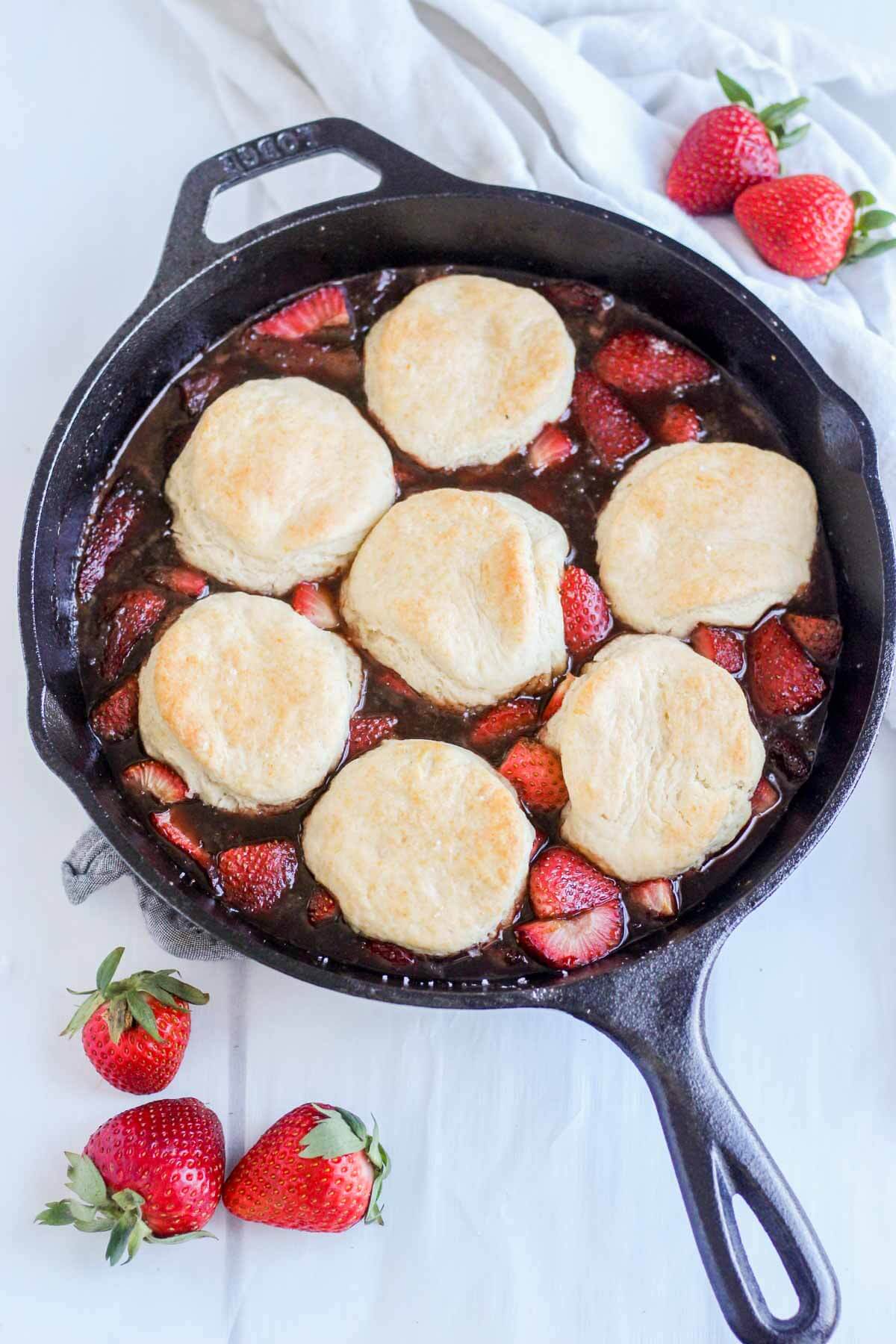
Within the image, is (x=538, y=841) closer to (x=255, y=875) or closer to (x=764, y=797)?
(x=764, y=797)

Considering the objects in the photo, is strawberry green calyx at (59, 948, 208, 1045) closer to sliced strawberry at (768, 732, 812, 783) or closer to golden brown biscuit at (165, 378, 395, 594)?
golden brown biscuit at (165, 378, 395, 594)

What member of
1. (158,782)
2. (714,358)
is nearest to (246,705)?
(158,782)

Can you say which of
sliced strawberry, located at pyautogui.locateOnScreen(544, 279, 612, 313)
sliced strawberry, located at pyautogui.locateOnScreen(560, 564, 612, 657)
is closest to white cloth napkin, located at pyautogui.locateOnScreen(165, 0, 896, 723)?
sliced strawberry, located at pyautogui.locateOnScreen(544, 279, 612, 313)

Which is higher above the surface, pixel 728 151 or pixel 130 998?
pixel 728 151

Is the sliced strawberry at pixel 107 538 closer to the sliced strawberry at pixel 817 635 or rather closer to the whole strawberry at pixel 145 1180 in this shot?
the whole strawberry at pixel 145 1180

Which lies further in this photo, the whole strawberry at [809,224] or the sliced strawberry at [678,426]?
the whole strawberry at [809,224]

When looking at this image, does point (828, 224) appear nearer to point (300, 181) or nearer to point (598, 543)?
point (598, 543)

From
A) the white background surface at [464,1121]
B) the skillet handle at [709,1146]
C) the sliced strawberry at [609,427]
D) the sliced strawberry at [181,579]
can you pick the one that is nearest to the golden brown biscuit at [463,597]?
the sliced strawberry at [609,427]
